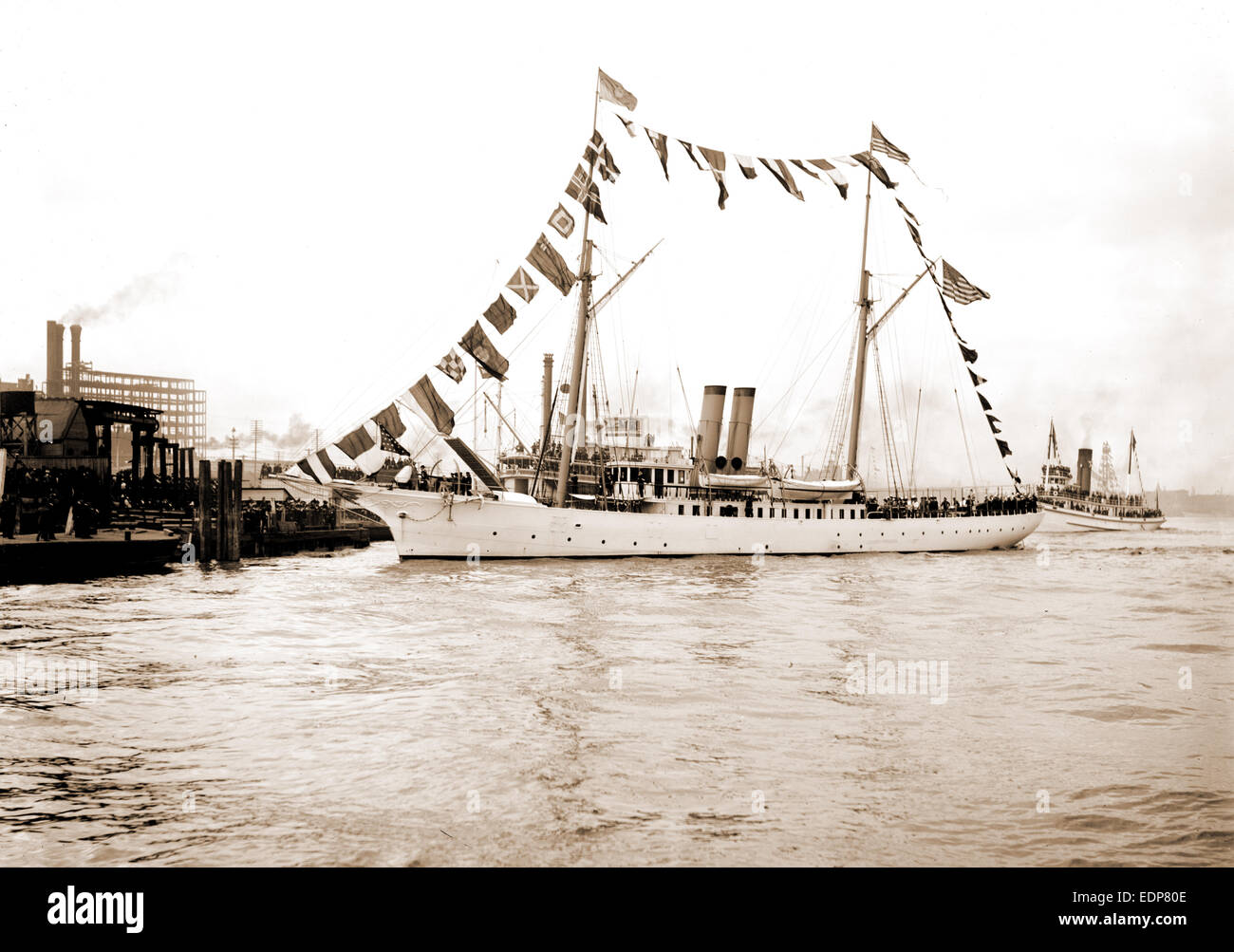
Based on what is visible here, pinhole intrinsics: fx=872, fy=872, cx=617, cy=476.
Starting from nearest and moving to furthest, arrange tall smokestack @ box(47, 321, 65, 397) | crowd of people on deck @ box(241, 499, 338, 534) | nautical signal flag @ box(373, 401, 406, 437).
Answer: nautical signal flag @ box(373, 401, 406, 437) < crowd of people on deck @ box(241, 499, 338, 534) < tall smokestack @ box(47, 321, 65, 397)

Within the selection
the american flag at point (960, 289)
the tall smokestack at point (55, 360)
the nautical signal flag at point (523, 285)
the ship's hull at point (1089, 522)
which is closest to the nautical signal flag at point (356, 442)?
the nautical signal flag at point (523, 285)

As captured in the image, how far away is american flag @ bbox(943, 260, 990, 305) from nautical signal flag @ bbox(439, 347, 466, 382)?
2121cm

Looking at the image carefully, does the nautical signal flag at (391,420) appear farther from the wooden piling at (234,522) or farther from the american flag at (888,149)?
the american flag at (888,149)

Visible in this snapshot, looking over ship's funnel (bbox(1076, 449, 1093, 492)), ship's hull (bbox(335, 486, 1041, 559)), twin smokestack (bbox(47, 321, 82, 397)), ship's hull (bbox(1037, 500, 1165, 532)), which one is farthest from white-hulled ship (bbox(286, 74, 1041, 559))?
ship's funnel (bbox(1076, 449, 1093, 492))

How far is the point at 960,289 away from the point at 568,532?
789 inches

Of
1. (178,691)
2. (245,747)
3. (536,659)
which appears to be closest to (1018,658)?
(536,659)

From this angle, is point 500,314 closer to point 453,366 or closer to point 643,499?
point 453,366

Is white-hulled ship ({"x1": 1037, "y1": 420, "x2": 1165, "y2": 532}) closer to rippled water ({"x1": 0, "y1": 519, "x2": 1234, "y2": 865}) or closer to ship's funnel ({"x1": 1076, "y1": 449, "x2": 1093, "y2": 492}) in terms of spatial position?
ship's funnel ({"x1": 1076, "y1": 449, "x2": 1093, "y2": 492})

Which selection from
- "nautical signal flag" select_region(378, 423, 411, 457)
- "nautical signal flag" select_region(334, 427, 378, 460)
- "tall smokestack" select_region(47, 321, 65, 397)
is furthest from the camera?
"tall smokestack" select_region(47, 321, 65, 397)

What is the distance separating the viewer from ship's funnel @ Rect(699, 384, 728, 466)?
40438mm

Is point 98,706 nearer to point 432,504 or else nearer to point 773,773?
point 773,773

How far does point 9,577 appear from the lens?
2383 cm
